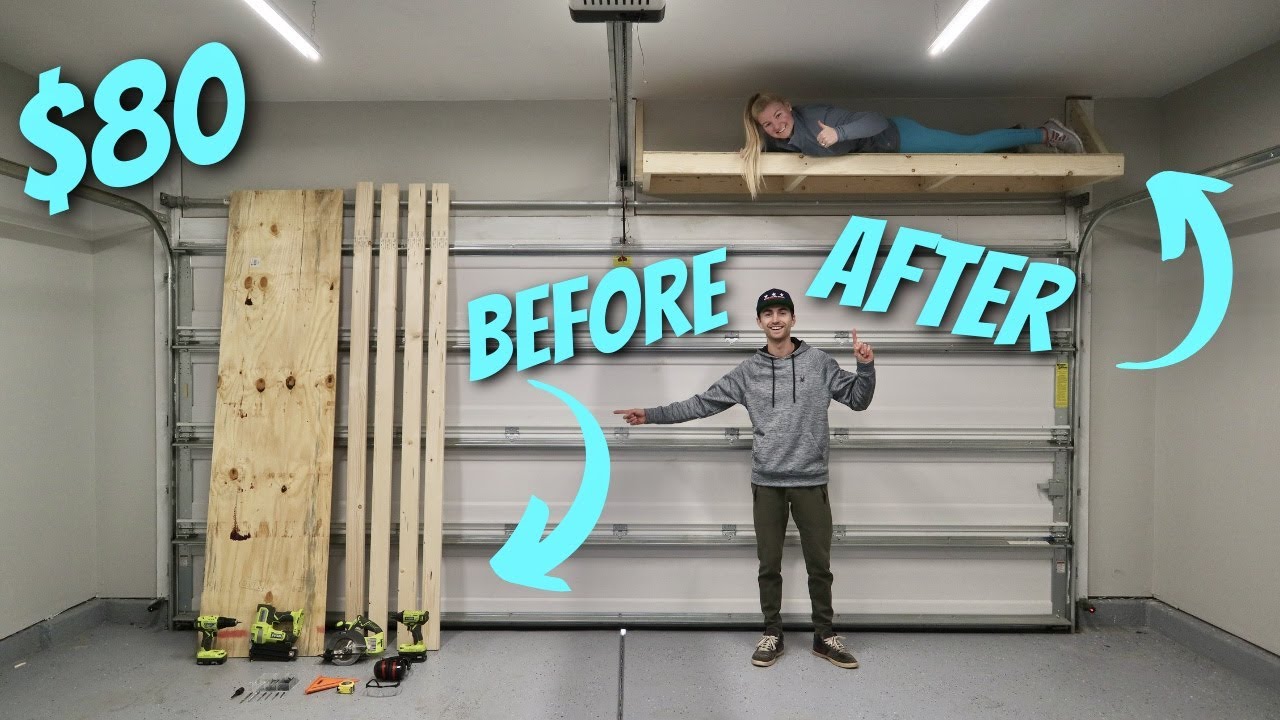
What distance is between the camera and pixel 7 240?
12.2ft

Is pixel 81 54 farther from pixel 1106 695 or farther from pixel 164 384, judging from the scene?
pixel 1106 695

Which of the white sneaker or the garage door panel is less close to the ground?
the white sneaker

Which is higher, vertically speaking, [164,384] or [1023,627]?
[164,384]

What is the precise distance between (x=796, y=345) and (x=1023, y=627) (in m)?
2.14

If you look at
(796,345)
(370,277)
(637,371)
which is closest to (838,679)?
(796,345)

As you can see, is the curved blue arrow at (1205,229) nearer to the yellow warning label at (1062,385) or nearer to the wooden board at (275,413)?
the yellow warning label at (1062,385)

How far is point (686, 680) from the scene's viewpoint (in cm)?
352

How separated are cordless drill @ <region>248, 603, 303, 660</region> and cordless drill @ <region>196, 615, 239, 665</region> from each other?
0.42 feet

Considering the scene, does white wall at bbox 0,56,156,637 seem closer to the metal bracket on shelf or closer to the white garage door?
the white garage door

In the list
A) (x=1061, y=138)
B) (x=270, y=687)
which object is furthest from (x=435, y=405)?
(x=1061, y=138)

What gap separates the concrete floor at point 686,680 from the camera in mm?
3238

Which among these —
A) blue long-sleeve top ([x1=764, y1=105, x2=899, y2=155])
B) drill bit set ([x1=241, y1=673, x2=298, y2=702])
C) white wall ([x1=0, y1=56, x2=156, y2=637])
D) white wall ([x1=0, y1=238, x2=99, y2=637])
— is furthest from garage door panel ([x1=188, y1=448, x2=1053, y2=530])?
blue long-sleeve top ([x1=764, y1=105, x2=899, y2=155])

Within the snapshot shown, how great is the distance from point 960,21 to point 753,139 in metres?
1.12

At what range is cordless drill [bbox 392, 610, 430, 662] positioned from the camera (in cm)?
373
